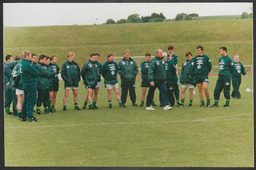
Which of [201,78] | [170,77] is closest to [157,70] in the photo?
[170,77]

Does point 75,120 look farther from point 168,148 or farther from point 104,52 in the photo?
point 104,52

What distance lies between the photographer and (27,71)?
862 cm

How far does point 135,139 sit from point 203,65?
462 cm

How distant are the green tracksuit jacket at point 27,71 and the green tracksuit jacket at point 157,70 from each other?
10.5 feet

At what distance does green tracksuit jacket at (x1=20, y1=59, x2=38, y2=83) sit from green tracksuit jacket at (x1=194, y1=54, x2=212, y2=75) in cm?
471

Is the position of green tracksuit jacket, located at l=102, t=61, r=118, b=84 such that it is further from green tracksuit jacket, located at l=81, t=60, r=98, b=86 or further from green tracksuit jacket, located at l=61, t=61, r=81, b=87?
green tracksuit jacket, located at l=61, t=61, r=81, b=87

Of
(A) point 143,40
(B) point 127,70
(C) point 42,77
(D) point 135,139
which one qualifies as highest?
(A) point 143,40

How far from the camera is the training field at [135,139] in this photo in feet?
19.1

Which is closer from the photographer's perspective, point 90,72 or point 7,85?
point 7,85

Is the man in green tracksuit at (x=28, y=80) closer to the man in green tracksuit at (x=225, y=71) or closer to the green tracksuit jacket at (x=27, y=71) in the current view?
the green tracksuit jacket at (x=27, y=71)

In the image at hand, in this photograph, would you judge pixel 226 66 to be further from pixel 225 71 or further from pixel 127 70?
pixel 127 70

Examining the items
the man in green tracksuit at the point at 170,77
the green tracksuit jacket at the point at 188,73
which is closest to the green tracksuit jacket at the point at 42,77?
the man in green tracksuit at the point at 170,77

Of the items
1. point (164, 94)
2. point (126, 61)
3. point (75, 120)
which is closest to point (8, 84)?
point (75, 120)

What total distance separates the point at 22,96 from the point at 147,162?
16.2ft
